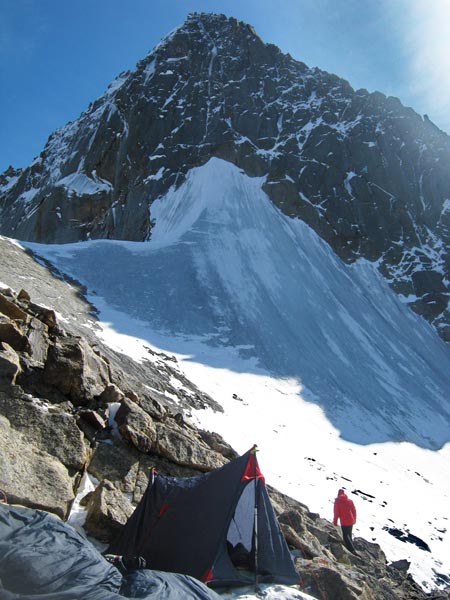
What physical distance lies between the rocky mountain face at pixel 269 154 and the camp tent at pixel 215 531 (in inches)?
1792

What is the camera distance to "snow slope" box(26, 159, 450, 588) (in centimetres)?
1627

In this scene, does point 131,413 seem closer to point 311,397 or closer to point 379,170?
point 311,397

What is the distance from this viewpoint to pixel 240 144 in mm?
61031

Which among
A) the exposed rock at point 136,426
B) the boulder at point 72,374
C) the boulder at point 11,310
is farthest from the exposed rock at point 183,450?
the boulder at point 11,310

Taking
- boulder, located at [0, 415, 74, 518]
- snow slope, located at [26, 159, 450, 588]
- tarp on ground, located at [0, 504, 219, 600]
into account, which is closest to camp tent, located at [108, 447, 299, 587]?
boulder, located at [0, 415, 74, 518]

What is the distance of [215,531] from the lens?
23.2 feet

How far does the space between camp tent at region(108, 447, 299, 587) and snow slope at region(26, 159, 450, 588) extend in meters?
5.79

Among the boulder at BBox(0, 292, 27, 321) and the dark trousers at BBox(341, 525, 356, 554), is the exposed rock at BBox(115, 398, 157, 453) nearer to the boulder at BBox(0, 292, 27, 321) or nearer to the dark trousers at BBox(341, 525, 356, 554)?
the boulder at BBox(0, 292, 27, 321)

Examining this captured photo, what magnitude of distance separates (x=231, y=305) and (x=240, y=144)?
3317 cm

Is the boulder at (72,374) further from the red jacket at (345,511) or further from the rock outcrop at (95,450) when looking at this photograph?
the red jacket at (345,511)

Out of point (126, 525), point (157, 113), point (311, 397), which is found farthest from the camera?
point (157, 113)

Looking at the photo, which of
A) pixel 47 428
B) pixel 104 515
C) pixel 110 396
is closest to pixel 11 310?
pixel 110 396

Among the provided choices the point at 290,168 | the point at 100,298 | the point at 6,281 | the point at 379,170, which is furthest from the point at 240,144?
the point at 6,281

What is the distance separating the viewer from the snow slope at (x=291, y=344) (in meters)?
16.3
